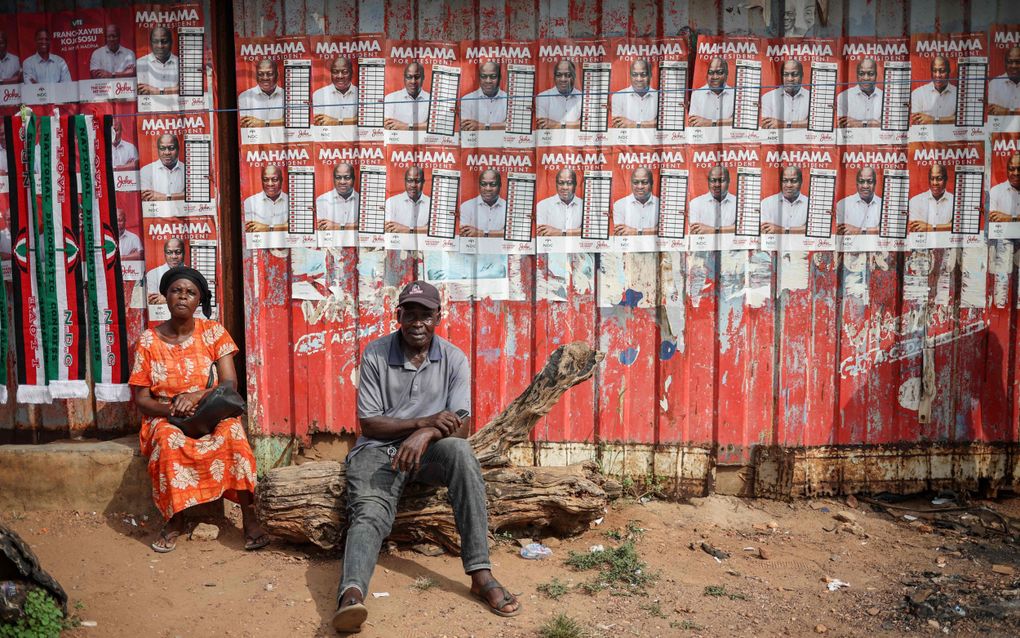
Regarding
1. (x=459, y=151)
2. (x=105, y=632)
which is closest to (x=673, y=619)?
(x=105, y=632)

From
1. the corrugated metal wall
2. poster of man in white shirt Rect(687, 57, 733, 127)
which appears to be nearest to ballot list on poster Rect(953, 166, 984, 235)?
the corrugated metal wall

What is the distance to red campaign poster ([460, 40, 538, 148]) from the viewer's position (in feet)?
15.9

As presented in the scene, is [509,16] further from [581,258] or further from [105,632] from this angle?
[105,632]

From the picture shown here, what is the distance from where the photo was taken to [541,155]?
488cm

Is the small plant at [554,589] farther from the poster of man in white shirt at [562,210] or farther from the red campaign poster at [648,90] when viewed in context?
the red campaign poster at [648,90]

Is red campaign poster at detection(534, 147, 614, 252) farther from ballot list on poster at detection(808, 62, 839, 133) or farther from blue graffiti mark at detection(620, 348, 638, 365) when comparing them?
ballot list on poster at detection(808, 62, 839, 133)

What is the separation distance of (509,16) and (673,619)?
3463 millimetres

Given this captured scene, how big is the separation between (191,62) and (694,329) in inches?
138

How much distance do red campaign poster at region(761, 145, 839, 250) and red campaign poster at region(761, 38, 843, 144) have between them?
0.09m

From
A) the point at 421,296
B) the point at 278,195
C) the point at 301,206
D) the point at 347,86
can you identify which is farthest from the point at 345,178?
the point at 421,296

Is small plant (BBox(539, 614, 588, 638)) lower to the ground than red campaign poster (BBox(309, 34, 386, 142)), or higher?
lower

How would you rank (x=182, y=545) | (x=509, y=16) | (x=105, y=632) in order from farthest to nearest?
1. (x=509, y=16)
2. (x=182, y=545)
3. (x=105, y=632)

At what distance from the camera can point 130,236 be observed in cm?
514

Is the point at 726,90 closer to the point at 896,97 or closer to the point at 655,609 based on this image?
the point at 896,97
